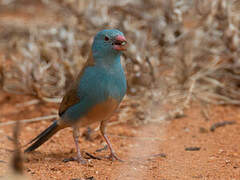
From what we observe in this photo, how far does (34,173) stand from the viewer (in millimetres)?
2768

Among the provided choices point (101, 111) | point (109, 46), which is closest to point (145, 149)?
point (101, 111)

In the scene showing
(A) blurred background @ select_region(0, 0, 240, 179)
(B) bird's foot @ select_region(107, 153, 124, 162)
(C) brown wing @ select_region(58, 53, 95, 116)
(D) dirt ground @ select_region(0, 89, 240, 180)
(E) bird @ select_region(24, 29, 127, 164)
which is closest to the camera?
(D) dirt ground @ select_region(0, 89, 240, 180)

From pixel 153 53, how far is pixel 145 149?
1842 millimetres

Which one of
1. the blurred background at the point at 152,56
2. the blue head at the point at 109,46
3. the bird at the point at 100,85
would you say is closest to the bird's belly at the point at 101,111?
the bird at the point at 100,85

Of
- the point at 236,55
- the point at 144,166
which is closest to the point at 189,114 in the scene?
the point at 236,55

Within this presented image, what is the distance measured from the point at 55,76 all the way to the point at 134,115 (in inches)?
55.7

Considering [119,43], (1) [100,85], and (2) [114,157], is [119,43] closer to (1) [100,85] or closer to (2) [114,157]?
(1) [100,85]

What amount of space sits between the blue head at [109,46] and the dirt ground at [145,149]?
35.7 inches

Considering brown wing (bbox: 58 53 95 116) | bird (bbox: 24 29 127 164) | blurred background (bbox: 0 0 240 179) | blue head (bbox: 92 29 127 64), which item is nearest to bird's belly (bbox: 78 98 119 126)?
bird (bbox: 24 29 127 164)

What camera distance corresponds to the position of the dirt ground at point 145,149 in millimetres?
2826

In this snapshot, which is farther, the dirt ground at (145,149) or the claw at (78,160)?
the claw at (78,160)

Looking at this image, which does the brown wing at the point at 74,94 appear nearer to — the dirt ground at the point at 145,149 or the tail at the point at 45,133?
the tail at the point at 45,133

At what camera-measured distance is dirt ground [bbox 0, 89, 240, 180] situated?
2.83 metres

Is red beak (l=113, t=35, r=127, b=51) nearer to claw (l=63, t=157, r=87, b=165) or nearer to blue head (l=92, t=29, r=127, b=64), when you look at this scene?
blue head (l=92, t=29, r=127, b=64)
